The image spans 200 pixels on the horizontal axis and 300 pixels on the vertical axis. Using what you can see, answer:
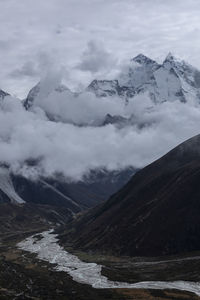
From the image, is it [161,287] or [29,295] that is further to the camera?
[161,287]

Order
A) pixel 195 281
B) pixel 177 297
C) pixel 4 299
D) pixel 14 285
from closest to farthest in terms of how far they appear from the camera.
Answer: pixel 4 299
pixel 177 297
pixel 14 285
pixel 195 281

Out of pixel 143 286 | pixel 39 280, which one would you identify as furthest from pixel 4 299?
pixel 143 286

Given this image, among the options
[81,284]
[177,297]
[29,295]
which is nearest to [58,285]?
[81,284]

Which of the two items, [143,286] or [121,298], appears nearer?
[121,298]

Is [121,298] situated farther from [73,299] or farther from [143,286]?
[143,286]

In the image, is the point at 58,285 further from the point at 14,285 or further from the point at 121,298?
the point at 121,298

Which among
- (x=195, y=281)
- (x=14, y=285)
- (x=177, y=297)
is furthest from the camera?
(x=195, y=281)

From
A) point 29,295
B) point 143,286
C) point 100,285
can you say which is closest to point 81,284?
point 100,285
